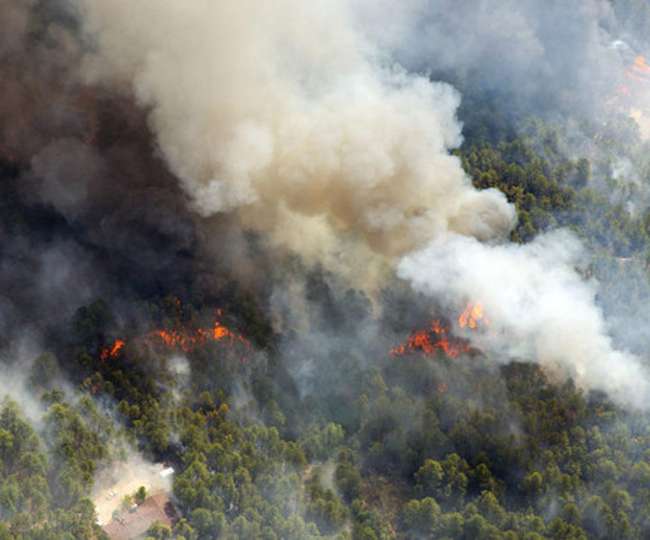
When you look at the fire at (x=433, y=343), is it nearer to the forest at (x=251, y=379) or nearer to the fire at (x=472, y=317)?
the forest at (x=251, y=379)

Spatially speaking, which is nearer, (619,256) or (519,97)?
(619,256)

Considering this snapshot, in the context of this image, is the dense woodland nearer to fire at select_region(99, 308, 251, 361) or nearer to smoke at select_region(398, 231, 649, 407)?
fire at select_region(99, 308, 251, 361)

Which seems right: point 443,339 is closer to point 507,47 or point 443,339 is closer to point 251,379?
point 251,379

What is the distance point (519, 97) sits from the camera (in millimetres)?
58000

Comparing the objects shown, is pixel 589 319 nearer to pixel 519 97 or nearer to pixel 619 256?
pixel 619 256

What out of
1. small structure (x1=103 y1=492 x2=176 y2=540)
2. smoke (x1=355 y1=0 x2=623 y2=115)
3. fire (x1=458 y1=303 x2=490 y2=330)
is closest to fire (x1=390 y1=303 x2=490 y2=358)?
fire (x1=458 y1=303 x2=490 y2=330)

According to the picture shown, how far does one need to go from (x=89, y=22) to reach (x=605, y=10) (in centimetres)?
4128

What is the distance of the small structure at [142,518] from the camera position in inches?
1217

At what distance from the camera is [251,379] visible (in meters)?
Result: 35.9

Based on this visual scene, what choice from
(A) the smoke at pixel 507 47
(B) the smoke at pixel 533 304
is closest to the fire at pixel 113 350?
(B) the smoke at pixel 533 304

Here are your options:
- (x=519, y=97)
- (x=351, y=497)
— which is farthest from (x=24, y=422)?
(x=519, y=97)

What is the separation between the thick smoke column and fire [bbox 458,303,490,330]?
3.74 meters

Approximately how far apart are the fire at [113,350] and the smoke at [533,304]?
11.9 m

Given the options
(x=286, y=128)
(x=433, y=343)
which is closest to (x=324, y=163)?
(x=286, y=128)
